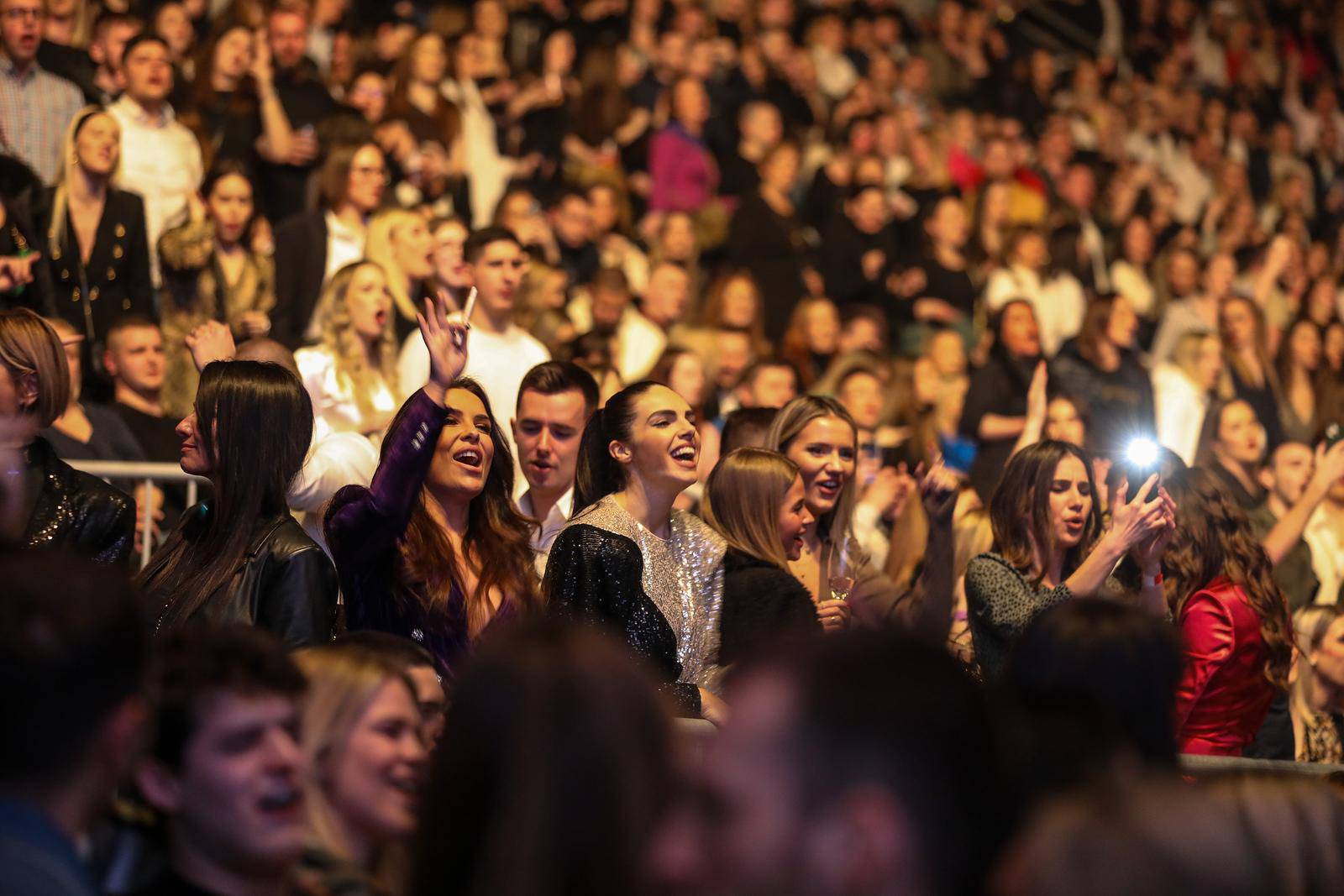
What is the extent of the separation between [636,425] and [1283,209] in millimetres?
10898

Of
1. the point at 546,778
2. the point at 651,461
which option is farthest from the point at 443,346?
the point at 546,778

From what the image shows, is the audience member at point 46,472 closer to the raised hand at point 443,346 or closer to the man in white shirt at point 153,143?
the raised hand at point 443,346

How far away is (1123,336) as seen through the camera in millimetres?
9352

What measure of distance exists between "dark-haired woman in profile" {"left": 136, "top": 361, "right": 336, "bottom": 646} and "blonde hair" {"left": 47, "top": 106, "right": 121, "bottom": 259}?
3128 millimetres

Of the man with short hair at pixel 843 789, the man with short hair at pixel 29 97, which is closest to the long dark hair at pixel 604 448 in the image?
the man with short hair at pixel 843 789

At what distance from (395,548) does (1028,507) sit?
1.93 metres

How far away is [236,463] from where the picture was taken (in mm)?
4133

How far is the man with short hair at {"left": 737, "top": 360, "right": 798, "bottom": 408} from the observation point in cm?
784

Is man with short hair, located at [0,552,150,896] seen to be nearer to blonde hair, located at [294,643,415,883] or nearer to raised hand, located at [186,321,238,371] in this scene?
blonde hair, located at [294,643,415,883]

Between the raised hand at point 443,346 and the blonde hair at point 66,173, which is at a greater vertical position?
the blonde hair at point 66,173

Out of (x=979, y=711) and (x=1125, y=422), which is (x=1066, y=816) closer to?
(x=979, y=711)

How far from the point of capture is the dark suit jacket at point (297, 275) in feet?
24.7

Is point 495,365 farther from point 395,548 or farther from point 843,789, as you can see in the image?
point 843,789

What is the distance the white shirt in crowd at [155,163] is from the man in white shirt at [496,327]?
168 cm
